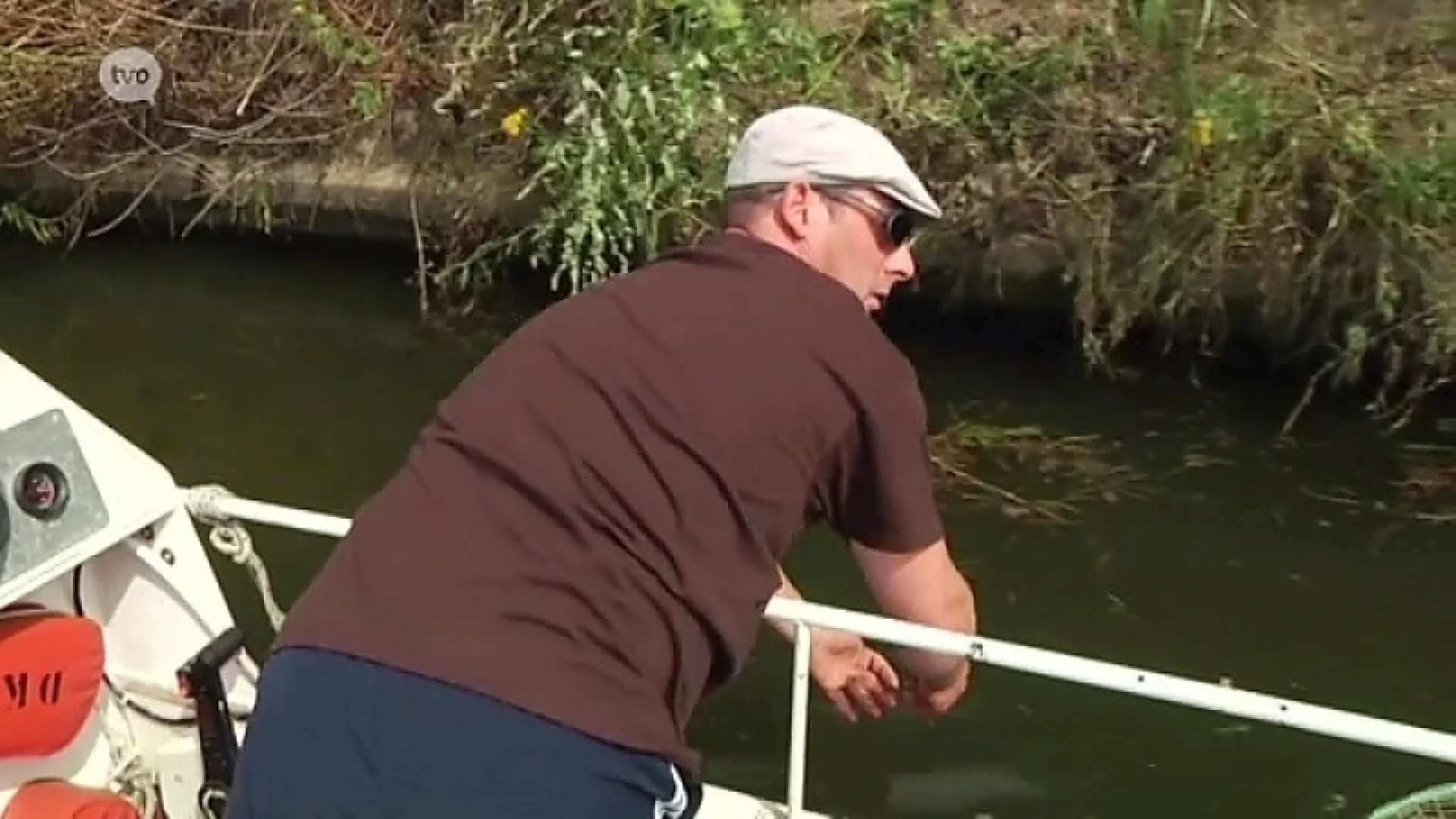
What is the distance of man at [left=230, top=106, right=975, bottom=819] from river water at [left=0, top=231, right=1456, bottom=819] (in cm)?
247

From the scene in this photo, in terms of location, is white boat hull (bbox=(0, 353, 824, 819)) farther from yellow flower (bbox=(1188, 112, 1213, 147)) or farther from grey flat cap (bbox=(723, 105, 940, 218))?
yellow flower (bbox=(1188, 112, 1213, 147))

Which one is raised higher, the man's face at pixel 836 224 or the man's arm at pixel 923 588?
the man's face at pixel 836 224

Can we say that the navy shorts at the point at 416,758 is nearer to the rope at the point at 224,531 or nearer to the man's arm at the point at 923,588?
the man's arm at the point at 923,588

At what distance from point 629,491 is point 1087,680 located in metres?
0.75

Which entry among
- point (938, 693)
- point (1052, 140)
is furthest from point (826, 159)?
point (1052, 140)

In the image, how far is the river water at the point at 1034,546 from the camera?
15.1 ft

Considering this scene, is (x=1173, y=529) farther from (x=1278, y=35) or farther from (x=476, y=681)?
(x=476, y=681)

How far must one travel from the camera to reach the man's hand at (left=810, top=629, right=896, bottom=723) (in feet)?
9.32

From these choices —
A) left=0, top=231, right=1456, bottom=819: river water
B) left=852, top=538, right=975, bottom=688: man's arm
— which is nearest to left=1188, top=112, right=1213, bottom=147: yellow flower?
left=0, top=231, right=1456, bottom=819: river water

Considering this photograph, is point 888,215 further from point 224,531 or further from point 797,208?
point 224,531

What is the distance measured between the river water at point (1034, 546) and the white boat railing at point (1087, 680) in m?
1.79

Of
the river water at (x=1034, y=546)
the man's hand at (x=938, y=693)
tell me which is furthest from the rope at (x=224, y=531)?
the river water at (x=1034, y=546)

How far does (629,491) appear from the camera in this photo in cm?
210

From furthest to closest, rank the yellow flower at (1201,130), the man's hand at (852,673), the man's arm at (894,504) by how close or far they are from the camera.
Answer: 1. the yellow flower at (1201,130)
2. the man's hand at (852,673)
3. the man's arm at (894,504)
